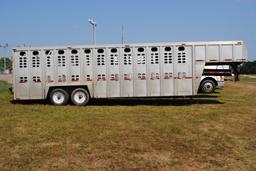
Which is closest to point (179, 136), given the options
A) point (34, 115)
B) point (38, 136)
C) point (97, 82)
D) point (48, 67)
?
point (38, 136)

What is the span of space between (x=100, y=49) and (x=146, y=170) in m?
10.4

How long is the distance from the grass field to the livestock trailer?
2.41 m

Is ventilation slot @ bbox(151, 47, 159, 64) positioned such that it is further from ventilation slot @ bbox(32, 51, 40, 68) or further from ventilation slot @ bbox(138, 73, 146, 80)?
ventilation slot @ bbox(32, 51, 40, 68)

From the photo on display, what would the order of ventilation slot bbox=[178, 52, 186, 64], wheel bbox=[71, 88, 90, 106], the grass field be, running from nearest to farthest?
the grass field < ventilation slot bbox=[178, 52, 186, 64] < wheel bbox=[71, 88, 90, 106]

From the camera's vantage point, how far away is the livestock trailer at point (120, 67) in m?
16.2

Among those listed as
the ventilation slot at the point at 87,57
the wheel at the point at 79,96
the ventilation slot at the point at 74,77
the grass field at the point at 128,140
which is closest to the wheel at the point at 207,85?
the grass field at the point at 128,140

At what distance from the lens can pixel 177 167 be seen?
22.6 feet

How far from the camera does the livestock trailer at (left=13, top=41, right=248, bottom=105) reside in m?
16.2

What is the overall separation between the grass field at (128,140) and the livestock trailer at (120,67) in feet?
7.92

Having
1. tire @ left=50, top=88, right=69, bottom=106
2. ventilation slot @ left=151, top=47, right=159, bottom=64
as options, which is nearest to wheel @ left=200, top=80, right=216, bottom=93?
ventilation slot @ left=151, top=47, right=159, bottom=64

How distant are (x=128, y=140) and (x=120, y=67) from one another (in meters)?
7.62

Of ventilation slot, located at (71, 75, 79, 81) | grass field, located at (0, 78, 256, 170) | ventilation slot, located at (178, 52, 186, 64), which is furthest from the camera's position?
ventilation slot, located at (71, 75, 79, 81)

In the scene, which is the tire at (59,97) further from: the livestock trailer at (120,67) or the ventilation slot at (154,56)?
the ventilation slot at (154,56)

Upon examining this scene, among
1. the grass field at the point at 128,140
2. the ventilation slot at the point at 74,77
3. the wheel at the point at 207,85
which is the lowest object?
the grass field at the point at 128,140
